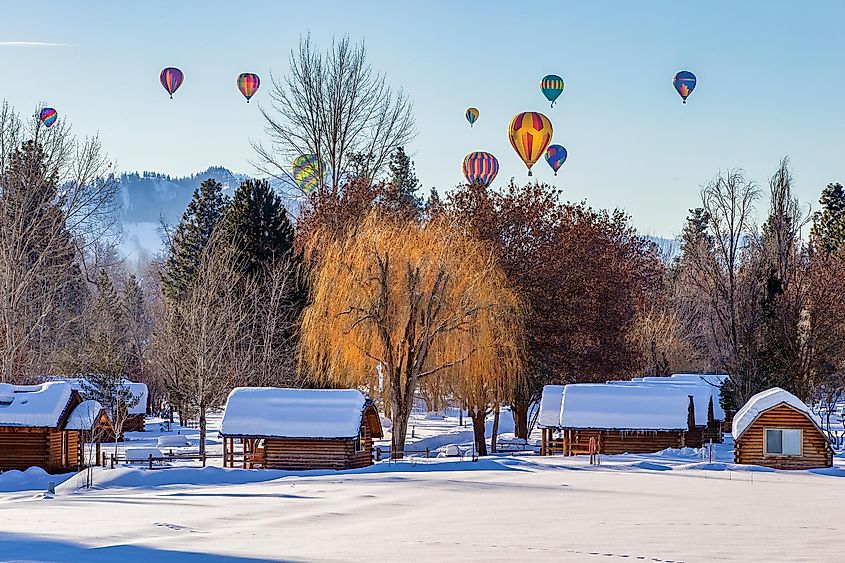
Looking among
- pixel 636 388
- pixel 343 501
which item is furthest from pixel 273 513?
pixel 636 388

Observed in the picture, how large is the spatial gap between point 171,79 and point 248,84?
5.21 meters

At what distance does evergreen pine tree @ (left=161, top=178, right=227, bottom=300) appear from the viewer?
6956 centimetres

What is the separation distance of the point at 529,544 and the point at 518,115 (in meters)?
48.9

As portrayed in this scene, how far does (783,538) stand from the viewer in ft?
54.5

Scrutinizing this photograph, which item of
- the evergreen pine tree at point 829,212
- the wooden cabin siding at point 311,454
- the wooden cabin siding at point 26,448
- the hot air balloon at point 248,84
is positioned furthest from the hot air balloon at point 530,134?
the evergreen pine tree at point 829,212

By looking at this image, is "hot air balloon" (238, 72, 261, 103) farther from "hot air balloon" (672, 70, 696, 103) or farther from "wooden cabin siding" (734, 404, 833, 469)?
"wooden cabin siding" (734, 404, 833, 469)

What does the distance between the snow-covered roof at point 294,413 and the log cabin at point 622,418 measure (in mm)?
9328

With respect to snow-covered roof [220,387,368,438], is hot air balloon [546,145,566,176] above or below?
above

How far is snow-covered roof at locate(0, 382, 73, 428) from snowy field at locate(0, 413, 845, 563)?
10.1 ft

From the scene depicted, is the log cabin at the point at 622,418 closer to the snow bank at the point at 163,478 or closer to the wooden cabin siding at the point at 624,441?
the wooden cabin siding at the point at 624,441

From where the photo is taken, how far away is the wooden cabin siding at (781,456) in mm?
38844

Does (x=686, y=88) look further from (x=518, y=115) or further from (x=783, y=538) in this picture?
(x=783, y=538)

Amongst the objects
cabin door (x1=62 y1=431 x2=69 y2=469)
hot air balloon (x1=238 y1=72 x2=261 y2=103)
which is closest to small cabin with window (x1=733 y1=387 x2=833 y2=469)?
cabin door (x1=62 y1=431 x2=69 y2=469)

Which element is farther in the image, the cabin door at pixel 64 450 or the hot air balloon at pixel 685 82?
the hot air balloon at pixel 685 82
